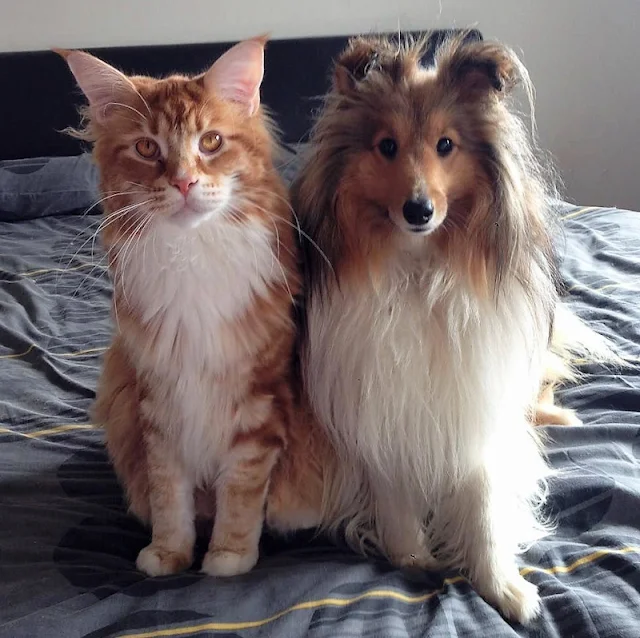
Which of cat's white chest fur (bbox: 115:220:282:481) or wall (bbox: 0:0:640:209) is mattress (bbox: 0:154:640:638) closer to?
cat's white chest fur (bbox: 115:220:282:481)

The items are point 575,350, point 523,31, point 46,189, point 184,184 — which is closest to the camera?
point 184,184

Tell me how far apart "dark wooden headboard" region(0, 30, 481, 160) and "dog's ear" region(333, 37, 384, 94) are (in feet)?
6.94

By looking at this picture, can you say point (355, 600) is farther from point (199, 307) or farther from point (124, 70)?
point (124, 70)

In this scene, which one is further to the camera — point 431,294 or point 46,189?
point 46,189

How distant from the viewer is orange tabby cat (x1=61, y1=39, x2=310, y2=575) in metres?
1.15

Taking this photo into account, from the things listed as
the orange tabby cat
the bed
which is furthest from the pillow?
the orange tabby cat

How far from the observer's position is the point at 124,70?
3287 mm

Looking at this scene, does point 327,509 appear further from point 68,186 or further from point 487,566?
point 68,186

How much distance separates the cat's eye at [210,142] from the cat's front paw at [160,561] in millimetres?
712

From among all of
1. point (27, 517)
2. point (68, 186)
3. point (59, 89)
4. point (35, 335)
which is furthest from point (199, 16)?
point (27, 517)

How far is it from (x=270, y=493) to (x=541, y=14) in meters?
3.02

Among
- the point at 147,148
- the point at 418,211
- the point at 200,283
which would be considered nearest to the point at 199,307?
the point at 200,283

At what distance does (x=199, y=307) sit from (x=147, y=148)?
0.92 ft

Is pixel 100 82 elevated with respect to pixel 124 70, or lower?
elevated
